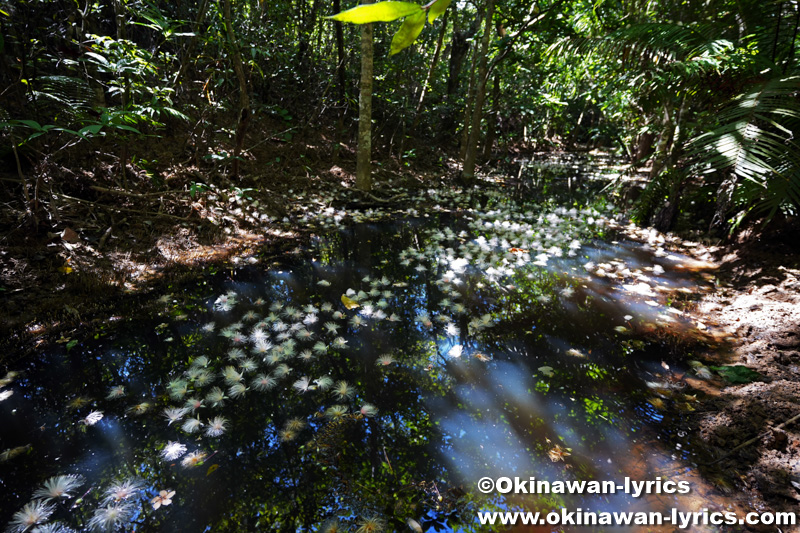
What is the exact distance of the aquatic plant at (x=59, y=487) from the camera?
1479mm

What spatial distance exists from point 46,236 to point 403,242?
3.66 metres

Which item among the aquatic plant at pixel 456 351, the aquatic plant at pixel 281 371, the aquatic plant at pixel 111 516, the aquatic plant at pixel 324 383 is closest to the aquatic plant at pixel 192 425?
the aquatic plant at pixel 111 516

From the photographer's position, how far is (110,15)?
576 centimetres

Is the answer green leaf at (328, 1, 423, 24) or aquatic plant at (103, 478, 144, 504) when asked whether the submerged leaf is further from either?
green leaf at (328, 1, 423, 24)

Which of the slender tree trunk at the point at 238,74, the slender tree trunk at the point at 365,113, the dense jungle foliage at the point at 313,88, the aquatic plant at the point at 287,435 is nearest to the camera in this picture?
the aquatic plant at the point at 287,435

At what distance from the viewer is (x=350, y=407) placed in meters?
1.98

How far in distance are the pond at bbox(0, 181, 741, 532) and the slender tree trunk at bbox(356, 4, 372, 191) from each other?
3373 mm

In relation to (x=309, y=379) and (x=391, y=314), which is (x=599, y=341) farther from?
(x=309, y=379)

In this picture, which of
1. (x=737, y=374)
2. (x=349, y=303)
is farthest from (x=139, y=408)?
(x=737, y=374)

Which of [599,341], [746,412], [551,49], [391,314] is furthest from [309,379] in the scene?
[551,49]

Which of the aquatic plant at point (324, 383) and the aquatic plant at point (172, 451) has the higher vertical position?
the aquatic plant at point (172, 451)

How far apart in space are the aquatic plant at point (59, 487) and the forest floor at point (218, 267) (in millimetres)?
1213

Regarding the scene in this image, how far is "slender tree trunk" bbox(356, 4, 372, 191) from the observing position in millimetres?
5219

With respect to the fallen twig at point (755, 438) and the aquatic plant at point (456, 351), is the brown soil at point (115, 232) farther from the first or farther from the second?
the fallen twig at point (755, 438)
